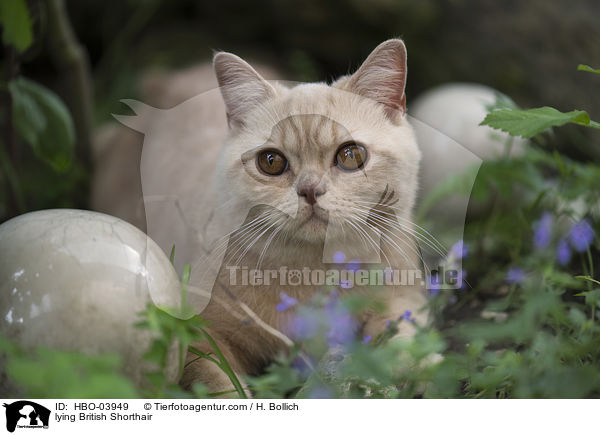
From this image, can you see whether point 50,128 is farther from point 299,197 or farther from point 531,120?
point 531,120

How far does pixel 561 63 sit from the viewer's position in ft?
9.86

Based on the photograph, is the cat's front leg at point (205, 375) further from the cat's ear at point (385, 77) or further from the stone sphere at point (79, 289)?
the cat's ear at point (385, 77)

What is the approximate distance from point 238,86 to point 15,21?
2.58ft

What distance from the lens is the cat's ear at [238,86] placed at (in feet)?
5.05

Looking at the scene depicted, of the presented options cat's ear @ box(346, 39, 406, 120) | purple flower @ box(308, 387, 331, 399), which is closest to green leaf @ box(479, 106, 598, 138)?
cat's ear @ box(346, 39, 406, 120)

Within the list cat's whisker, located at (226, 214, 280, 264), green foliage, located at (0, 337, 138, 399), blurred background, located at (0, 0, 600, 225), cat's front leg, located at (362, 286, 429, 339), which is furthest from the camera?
blurred background, located at (0, 0, 600, 225)

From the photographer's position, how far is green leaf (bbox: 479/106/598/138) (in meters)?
1.36

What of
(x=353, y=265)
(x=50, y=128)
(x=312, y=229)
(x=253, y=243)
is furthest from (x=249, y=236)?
(x=50, y=128)

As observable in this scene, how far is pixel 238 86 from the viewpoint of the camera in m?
1.58

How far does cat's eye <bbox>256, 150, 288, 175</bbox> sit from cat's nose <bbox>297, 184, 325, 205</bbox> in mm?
121

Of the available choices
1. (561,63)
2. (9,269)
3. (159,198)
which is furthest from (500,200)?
(9,269)

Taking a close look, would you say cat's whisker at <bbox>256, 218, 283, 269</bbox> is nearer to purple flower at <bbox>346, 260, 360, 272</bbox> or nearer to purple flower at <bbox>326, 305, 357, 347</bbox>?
purple flower at <bbox>346, 260, 360, 272</bbox>
